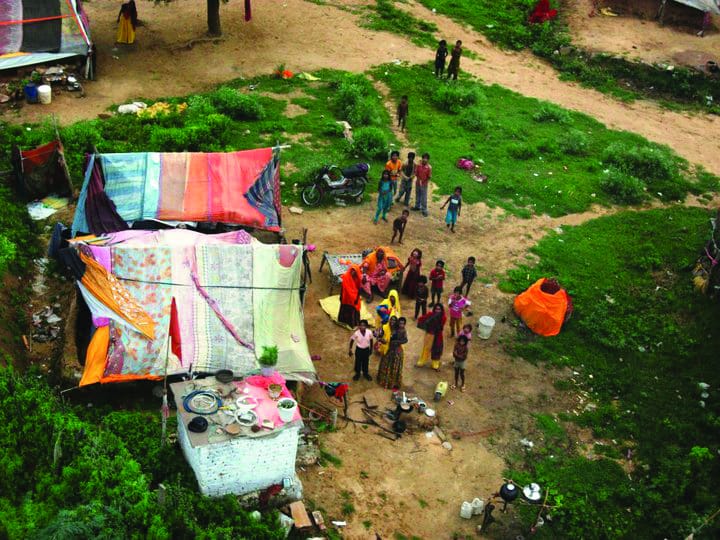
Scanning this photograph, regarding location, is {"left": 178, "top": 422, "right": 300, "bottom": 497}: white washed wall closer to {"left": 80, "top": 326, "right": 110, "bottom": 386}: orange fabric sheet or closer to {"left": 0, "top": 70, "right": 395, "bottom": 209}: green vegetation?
{"left": 80, "top": 326, "right": 110, "bottom": 386}: orange fabric sheet

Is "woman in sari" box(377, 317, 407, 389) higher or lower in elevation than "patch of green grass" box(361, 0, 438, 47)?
lower

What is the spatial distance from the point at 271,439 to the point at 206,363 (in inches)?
88.4

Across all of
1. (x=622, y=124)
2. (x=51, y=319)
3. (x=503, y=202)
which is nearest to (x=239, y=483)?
(x=51, y=319)

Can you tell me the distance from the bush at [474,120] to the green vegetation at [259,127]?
2.00m

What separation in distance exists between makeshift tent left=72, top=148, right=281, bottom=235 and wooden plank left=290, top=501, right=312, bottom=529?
5.52 m

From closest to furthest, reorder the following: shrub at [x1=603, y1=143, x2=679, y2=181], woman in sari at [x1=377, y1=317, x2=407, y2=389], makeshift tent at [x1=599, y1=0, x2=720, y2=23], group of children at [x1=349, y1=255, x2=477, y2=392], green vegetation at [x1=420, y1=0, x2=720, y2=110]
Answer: woman in sari at [x1=377, y1=317, x2=407, y2=389], group of children at [x1=349, y1=255, x2=477, y2=392], shrub at [x1=603, y1=143, x2=679, y2=181], green vegetation at [x1=420, y1=0, x2=720, y2=110], makeshift tent at [x1=599, y1=0, x2=720, y2=23]

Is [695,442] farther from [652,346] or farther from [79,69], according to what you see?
[79,69]

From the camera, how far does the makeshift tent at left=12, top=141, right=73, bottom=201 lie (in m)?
13.0

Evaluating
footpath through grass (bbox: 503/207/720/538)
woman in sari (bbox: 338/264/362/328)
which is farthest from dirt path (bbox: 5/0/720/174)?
woman in sari (bbox: 338/264/362/328)

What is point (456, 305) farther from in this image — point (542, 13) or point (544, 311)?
point (542, 13)

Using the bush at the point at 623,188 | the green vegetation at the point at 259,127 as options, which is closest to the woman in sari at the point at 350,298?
the green vegetation at the point at 259,127

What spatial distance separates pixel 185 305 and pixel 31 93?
9169 millimetres

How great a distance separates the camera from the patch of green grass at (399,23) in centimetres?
2239

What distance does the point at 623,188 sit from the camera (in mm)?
16328
